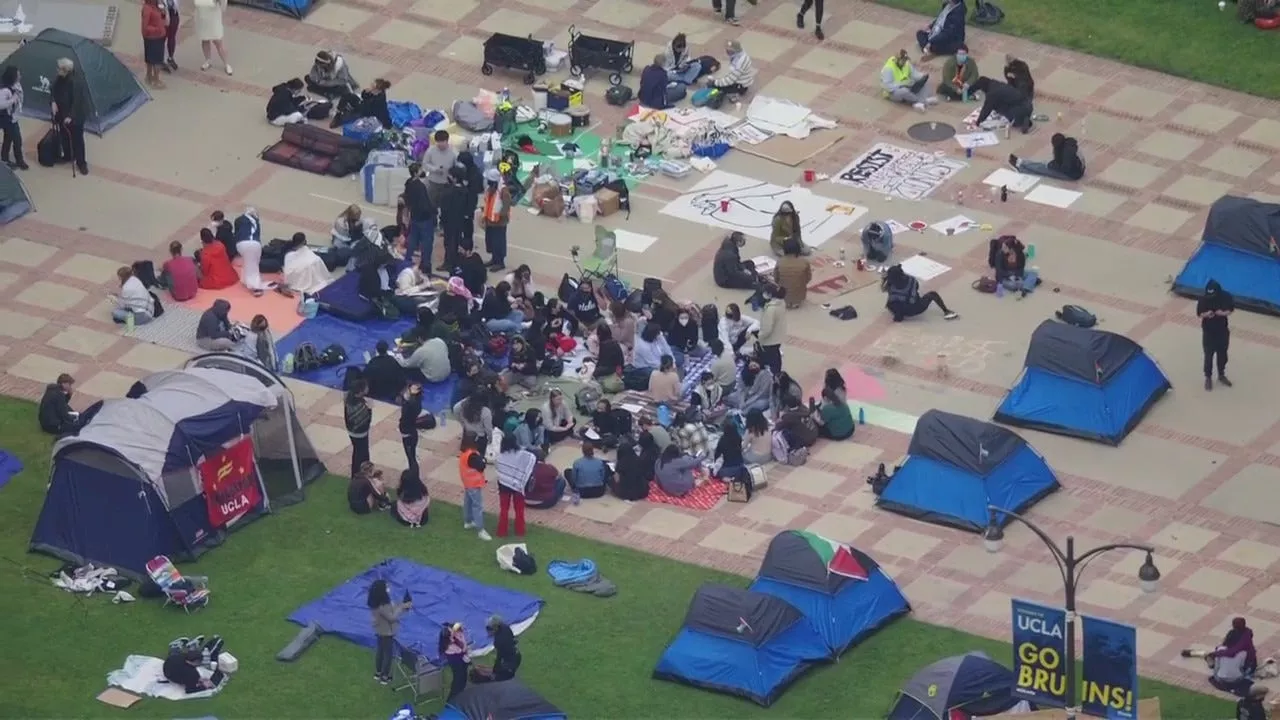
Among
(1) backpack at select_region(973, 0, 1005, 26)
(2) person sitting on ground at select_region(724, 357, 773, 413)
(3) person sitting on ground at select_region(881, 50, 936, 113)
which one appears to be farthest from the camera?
(1) backpack at select_region(973, 0, 1005, 26)

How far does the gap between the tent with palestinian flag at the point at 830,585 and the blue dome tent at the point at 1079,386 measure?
6193mm

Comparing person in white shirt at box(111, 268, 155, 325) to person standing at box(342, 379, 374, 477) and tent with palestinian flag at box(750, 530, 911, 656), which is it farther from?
tent with palestinian flag at box(750, 530, 911, 656)

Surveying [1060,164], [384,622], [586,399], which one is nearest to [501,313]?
[586,399]

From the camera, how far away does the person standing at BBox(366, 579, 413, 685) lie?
158 ft

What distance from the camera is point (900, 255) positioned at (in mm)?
60469

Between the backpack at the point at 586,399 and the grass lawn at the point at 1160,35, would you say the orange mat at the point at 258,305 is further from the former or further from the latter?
the grass lawn at the point at 1160,35

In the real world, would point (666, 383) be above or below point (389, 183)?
above

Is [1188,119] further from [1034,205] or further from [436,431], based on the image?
[436,431]

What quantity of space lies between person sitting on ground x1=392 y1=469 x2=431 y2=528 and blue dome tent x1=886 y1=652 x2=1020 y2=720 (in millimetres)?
9397

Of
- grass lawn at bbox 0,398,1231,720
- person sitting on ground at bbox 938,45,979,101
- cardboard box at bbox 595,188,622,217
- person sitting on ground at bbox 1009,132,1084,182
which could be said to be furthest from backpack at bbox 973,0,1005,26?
grass lawn at bbox 0,398,1231,720

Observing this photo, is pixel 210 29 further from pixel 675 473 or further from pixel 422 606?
pixel 422 606

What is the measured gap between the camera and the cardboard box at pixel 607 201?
61.5 m

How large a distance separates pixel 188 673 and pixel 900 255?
59.6 feet

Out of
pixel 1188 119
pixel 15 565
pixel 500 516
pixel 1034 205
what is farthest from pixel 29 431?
pixel 1188 119
